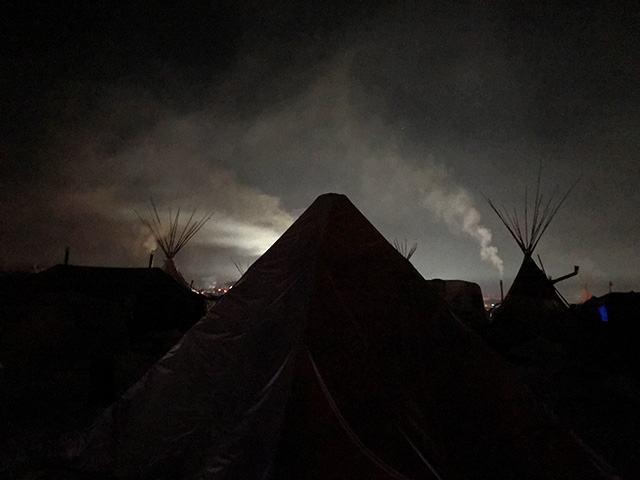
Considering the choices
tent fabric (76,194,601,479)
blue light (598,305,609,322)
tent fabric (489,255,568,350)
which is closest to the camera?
tent fabric (76,194,601,479)

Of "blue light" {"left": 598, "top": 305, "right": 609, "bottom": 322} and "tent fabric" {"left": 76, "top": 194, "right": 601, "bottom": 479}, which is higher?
"blue light" {"left": 598, "top": 305, "right": 609, "bottom": 322}

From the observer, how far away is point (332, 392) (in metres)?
2.19

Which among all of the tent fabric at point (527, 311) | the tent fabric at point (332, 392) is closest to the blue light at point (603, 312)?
the tent fabric at point (527, 311)

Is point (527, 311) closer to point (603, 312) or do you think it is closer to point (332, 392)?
point (603, 312)

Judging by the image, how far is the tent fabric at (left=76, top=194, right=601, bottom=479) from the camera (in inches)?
81.4

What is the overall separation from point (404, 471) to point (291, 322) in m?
1.24

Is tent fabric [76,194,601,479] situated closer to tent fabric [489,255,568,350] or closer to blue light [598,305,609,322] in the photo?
tent fabric [489,255,568,350]

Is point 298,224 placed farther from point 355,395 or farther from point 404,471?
point 404,471

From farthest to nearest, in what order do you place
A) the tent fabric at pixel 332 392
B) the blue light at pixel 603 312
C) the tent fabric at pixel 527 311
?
the blue light at pixel 603 312 → the tent fabric at pixel 527 311 → the tent fabric at pixel 332 392

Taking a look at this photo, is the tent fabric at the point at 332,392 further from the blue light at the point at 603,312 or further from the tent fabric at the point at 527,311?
the blue light at the point at 603,312

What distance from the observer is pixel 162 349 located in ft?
32.7

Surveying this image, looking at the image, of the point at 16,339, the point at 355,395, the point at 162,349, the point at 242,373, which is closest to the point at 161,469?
the point at 242,373

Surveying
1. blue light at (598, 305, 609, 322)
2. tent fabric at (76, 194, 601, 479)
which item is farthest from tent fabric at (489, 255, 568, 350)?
tent fabric at (76, 194, 601, 479)

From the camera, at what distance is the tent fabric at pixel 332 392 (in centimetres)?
207
